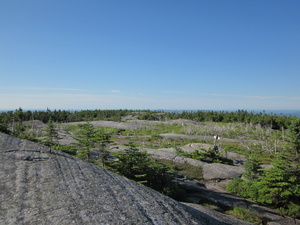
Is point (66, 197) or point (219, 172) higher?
point (66, 197)

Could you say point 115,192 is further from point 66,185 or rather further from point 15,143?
point 15,143

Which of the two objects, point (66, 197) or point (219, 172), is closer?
point (66, 197)

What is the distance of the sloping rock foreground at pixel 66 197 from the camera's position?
3.78 m

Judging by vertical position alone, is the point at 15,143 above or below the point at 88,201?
above

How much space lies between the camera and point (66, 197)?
4367mm

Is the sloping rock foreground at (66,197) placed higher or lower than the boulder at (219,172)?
higher

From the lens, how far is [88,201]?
4.38 meters

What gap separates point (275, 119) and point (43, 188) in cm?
12635

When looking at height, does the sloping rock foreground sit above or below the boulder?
above

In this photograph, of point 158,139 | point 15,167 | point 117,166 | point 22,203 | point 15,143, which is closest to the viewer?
point 22,203

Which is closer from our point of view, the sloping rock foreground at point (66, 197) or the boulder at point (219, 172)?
the sloping rock foreground at point (66, 197)

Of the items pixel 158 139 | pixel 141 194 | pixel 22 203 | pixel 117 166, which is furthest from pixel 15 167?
pixel 158 139

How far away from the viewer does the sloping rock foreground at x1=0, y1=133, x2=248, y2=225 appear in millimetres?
3775

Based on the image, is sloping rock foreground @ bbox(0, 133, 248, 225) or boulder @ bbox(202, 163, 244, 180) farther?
boulder @ bbox(202, 163, 244, 180)
